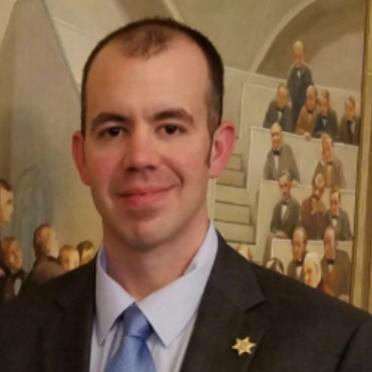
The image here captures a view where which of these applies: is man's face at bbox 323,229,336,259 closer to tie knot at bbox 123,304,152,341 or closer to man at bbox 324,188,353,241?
man at bbox 324,188,353,241

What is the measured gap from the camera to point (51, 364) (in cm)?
142

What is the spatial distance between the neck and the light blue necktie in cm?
4

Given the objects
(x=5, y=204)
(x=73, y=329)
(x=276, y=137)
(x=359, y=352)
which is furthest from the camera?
(x=276, y=137)

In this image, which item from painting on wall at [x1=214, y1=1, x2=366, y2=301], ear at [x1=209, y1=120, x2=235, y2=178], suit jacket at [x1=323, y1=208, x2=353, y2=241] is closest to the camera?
ear at [x1=209, y1=120, x2=235, y2=178]

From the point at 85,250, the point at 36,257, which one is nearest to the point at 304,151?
the point at 85,250

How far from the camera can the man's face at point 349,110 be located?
6.84 ft

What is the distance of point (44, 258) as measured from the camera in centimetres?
176

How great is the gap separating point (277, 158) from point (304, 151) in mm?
77

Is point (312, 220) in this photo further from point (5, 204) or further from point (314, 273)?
point (5, 204)

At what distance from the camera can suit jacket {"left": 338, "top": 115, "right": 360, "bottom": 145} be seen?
6.84ft

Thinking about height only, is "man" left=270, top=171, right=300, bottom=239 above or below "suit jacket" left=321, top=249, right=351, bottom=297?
above

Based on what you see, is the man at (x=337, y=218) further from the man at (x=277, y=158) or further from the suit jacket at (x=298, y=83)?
the suit jacket at (x=298, y=83)

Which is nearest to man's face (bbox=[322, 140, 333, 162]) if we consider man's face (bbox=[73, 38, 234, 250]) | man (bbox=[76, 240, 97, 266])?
man (bbox=[76, 240, 97, 266])

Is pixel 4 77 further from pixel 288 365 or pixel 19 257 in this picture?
pixel 288 365
